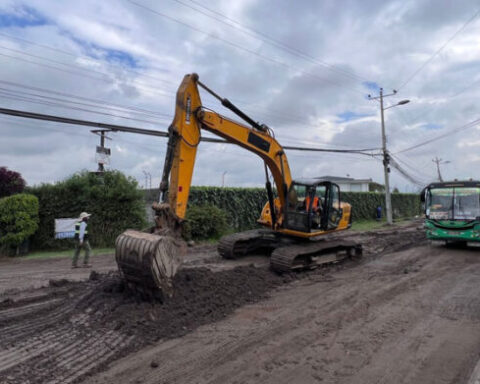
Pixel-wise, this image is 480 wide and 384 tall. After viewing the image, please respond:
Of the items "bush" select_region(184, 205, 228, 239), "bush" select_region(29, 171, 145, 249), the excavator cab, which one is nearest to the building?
"bush" select_region(184, 205, 228, 239)

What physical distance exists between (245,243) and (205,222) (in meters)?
5.27

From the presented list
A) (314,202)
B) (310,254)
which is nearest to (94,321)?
(310,254)

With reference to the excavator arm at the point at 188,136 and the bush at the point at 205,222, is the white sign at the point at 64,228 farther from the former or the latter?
the excavator arm at the point at 188,136

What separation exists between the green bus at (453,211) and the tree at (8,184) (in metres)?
16.3

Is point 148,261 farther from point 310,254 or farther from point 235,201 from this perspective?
point 235,201

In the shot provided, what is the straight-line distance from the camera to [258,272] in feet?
25.8

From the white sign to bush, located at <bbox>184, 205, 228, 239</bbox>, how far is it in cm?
446

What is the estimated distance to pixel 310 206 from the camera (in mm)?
9094

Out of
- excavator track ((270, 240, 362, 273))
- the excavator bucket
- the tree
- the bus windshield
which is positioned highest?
the tree

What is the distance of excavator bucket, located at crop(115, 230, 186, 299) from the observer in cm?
508

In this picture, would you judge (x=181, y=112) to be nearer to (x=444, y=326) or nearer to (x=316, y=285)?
(x=316, y=285)

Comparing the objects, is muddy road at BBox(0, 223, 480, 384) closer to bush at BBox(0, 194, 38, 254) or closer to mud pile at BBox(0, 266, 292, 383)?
mud pile at BBox(0, 266, 292, 383)

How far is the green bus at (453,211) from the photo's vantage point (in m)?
11.9

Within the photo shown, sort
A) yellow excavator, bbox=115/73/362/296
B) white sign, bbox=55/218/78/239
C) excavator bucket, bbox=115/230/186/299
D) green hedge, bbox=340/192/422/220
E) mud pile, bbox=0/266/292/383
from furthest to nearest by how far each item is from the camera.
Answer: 1. green hedge, bbox=340/192/422/220
2. white sign, bbox=55/218/78/239
3. yellow excavator, bbox=115/73/362/296
4. excavator bucket, bbox=115/230/186/299
5. mud pile, bbox=0/266/292/383
